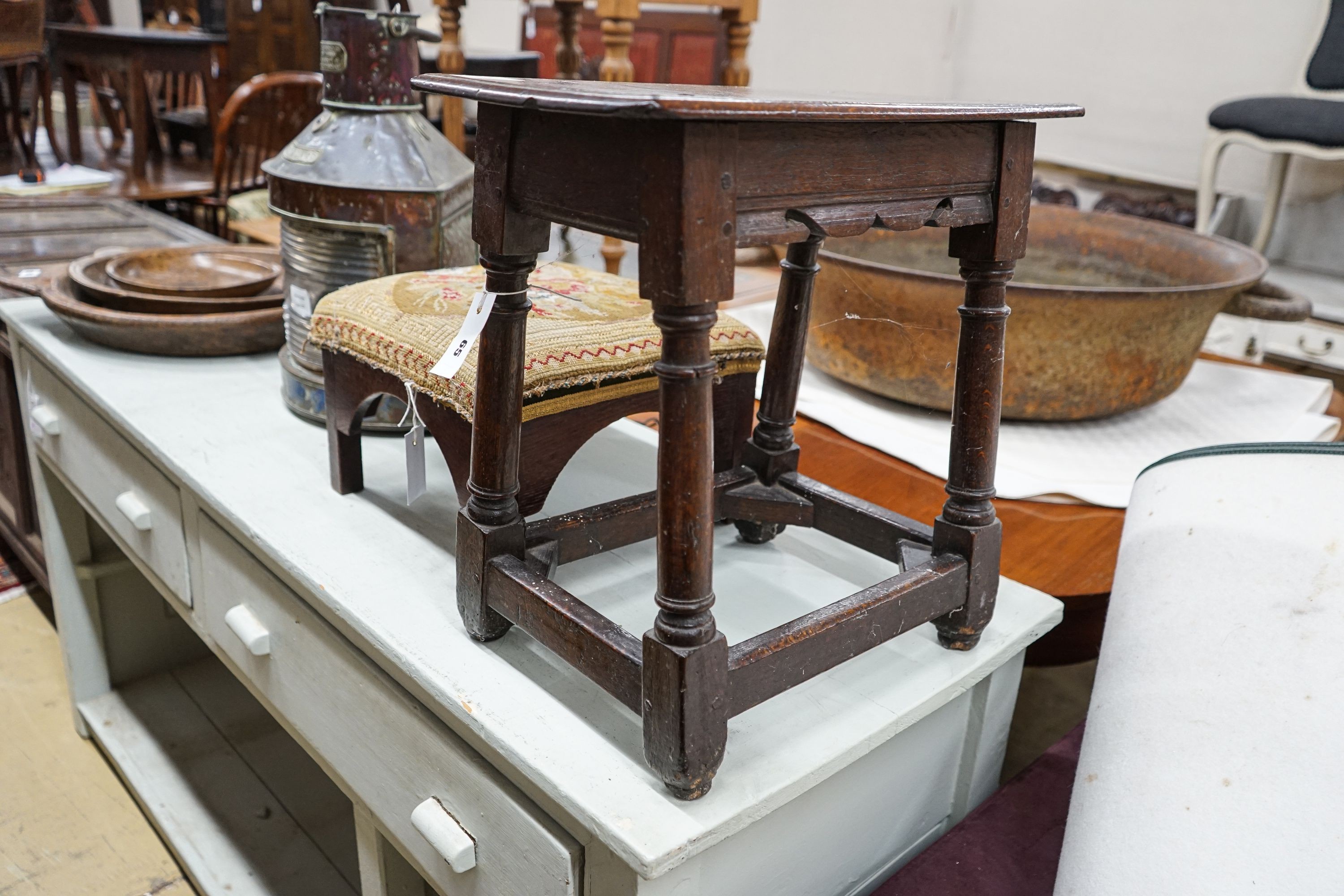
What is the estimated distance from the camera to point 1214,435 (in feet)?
4.30

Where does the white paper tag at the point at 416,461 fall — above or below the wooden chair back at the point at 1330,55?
below

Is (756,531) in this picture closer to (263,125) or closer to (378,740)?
(378,740)

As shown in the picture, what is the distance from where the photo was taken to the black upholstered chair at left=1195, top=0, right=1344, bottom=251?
7.91 feet

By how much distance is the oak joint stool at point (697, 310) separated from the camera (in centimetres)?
50

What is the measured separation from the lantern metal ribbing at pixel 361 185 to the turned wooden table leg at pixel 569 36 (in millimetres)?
984

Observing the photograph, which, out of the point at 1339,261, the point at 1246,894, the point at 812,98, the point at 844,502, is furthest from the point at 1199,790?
the point at 1339,261

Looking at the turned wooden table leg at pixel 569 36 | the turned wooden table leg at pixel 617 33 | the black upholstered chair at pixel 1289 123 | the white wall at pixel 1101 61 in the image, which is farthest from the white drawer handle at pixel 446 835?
the black upholstered chair at pixel 1289 123

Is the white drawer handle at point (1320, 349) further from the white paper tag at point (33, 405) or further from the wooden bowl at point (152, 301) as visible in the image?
the white paper tag at point (33, 405)

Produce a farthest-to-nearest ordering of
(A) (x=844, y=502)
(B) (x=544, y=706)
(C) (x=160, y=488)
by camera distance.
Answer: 1. (C) (x=160, y=488)
2. (A) (x=844, y=502)
3. (B) (x=544, y=706)

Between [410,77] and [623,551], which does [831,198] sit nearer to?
[623,551]

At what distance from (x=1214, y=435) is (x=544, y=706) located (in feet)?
3.36

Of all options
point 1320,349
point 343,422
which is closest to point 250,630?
point 343,422

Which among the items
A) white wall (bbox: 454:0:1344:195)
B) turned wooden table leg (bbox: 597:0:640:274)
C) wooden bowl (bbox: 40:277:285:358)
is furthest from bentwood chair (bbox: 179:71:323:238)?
wooden bowl (bbox: 40:277:285:358)

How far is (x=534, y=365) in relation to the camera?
0.74 metres
